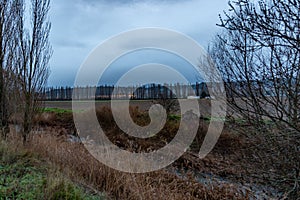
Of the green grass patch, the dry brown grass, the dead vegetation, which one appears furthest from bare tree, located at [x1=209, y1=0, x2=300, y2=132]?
the green grass patch

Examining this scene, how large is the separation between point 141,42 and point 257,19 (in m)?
3.89

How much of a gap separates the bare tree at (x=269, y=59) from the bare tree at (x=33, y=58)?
4.51 m

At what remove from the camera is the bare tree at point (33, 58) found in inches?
236

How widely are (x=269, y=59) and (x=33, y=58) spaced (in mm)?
5175

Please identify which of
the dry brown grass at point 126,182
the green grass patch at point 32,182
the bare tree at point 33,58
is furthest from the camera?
the bare tree at point 33,58

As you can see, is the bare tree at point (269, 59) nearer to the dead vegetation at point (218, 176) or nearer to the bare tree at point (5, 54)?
the dead vegetation at point (218, 176)

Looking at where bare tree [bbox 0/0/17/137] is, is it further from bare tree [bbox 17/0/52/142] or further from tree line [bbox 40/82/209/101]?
tree line [bbox 40/82/209/101]

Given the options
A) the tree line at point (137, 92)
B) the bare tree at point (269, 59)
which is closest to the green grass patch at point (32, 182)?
the bare tree at point (269, 59)

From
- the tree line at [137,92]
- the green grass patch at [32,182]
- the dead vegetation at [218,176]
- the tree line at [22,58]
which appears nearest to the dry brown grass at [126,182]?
the dead vegetation at [218,176]

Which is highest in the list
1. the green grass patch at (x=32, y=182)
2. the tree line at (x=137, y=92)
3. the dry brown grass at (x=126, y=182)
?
the tree line at (x=137, y=92)

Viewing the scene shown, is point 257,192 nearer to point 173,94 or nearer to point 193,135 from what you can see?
point 193,135

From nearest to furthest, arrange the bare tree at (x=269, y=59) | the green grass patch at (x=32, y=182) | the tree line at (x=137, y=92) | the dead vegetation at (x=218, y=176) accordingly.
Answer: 1. the bare tree at (x=269, y=59)
2. the green grass patch at (x=32, y=182)
3. the dead vegetation at (x=218, y=176)
4. the tree line at (x=137, y=92)

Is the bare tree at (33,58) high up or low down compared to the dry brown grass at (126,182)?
up

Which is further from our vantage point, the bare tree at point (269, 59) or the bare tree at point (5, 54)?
the bare tree at point (5, 54)
